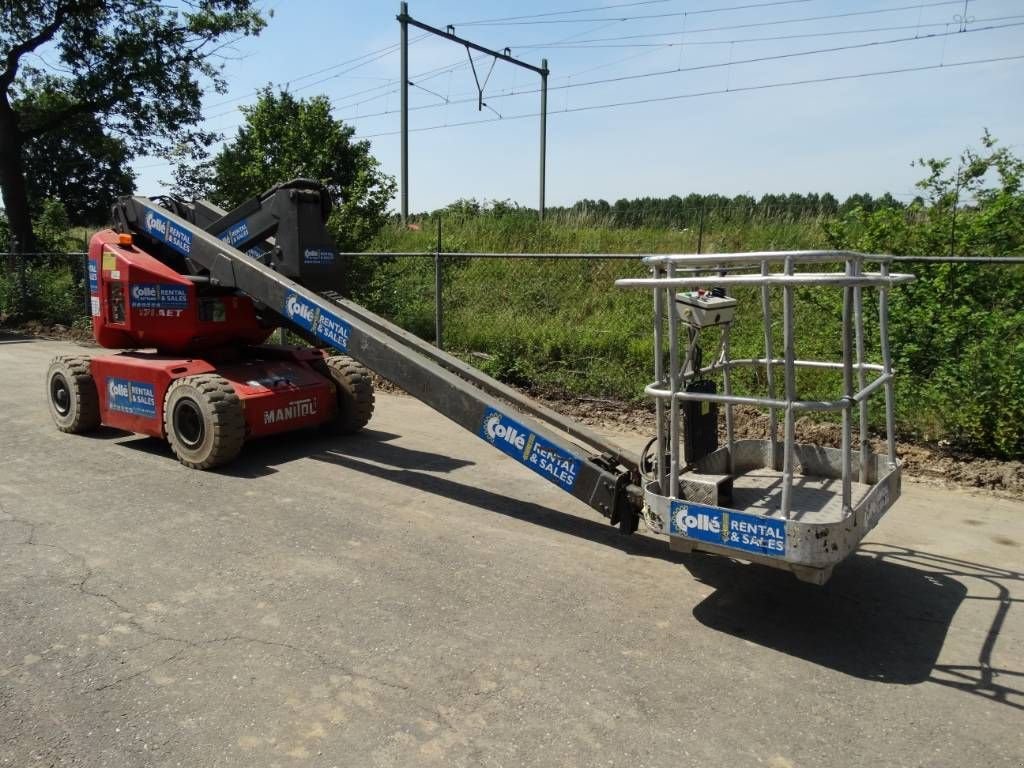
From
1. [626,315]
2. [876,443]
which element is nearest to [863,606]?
[876,443]

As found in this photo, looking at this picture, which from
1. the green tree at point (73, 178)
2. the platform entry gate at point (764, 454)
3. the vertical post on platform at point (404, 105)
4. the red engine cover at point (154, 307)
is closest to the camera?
the platform entry gate at point (764, 454)

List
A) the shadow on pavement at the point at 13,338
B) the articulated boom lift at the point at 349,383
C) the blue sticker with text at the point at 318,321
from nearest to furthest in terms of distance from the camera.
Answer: the articulated boom lift at the point at 349,383, the blue sticker with text at the point at 318,321, the shadow on pavement at the point at 13,338

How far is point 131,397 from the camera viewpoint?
7.21 m

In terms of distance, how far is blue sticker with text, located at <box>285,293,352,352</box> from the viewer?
5926 millimetres

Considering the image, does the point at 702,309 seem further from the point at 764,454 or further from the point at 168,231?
the point at 168,231

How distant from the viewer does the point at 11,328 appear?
1866 cm

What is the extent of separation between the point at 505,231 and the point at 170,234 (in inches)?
466

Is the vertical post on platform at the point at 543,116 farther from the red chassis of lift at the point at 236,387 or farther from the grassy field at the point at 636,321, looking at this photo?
the red chassis of lift at the point at 236,387

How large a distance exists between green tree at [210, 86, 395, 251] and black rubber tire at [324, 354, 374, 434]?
567cm

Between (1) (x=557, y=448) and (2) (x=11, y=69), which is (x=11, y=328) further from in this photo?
(1) (x=557, y=448)

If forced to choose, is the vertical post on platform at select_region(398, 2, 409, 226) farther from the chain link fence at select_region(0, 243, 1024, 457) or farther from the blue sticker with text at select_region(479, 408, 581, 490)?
the blue sticker with text at select_region(479, 408, 581, 490)

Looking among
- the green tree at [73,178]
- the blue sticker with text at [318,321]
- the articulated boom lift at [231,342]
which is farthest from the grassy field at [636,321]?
the green tree at [73,178]

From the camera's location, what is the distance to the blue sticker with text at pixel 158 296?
23.3 ft

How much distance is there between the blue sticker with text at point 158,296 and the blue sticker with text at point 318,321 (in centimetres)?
144
